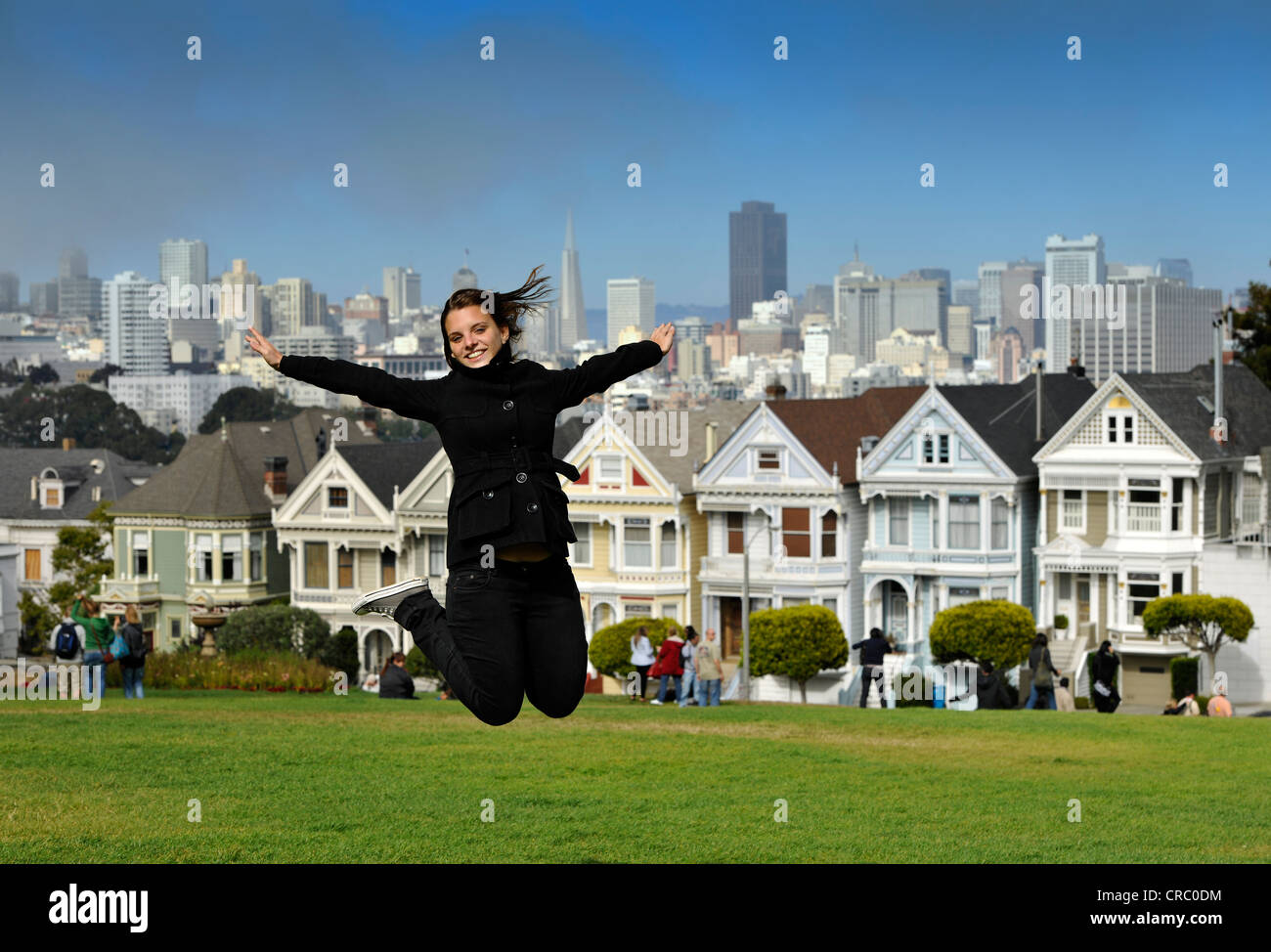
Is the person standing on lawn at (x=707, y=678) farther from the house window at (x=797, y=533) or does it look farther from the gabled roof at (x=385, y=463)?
the gabled roof at (x=385, y=463)

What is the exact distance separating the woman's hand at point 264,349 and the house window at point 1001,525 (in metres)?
42.7

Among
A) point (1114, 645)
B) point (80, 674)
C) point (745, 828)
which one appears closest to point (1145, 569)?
point (1114, 645)

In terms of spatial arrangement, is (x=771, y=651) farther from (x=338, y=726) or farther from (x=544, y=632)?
(x=544, y=632)

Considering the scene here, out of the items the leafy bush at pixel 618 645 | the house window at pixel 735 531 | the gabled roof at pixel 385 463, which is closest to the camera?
the leafy bush at pixel 618 645

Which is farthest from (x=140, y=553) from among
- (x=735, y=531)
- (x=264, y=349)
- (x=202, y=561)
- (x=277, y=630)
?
(x=264, y=349)

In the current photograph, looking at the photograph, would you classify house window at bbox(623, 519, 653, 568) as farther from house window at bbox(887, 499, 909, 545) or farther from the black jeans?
the black jeans

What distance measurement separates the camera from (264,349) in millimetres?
8922

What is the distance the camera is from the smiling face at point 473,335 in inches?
360

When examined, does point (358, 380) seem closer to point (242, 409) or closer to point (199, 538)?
point (199, 538)

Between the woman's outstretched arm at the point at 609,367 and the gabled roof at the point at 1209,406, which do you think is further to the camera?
the gabled roof at the point at 1209,406

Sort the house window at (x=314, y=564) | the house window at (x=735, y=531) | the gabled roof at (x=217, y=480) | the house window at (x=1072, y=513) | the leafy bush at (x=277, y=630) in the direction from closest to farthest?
the house window at (x=1072, y=513)
the house window at (x=735, y=531)
the leafy bush at (x=277, y=630)
the house window at (x=314, y=564)
the gabled roof at (x=217, y=480)

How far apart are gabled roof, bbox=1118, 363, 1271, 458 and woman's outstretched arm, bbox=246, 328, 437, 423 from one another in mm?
41508

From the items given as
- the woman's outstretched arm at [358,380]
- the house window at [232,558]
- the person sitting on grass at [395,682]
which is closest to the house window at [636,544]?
the house window at [232,558]

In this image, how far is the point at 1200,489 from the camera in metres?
47.8
